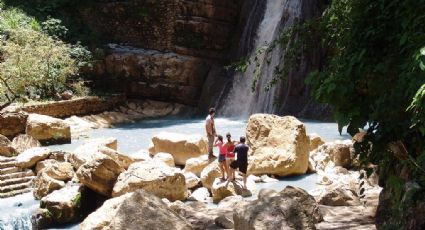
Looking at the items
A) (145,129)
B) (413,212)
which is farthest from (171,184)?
(145,129)

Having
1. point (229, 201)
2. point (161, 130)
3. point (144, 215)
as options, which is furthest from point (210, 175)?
point (161, 130)

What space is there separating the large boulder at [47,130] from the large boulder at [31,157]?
2913 mm

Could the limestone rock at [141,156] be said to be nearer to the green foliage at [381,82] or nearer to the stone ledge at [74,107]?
the stone ledge at [74,107]

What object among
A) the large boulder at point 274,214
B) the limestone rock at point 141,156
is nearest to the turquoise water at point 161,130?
the limestone rock at point 141,156

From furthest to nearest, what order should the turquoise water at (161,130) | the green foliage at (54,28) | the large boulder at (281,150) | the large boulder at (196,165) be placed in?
the green foliage at (54,28), the turquoise water at (161,130), the large boulder at (196,165), the large boulder at (281,150)

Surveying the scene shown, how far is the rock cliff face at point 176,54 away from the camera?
2225 centimetres

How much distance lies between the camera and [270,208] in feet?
17.4

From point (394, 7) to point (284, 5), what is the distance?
17463mm

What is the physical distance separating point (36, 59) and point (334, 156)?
1223cm

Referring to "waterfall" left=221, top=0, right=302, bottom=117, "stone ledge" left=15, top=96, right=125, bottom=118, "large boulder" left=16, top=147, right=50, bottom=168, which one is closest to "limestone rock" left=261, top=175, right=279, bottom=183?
"large boulder" left=16, top=147, right=50, bottom=168

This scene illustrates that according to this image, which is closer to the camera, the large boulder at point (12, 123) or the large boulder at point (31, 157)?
the large boulder at point (31, 157)

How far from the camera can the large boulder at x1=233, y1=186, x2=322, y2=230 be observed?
201 inches

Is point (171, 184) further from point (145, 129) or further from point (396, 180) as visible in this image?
point (145, 129)

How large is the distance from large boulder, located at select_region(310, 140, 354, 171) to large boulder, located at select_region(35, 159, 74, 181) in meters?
5.52
